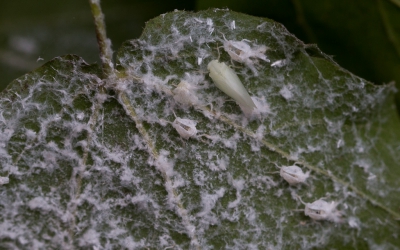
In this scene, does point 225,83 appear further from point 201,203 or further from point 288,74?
point 201,203

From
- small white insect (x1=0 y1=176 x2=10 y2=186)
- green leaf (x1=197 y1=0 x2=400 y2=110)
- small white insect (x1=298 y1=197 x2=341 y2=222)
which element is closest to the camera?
small white insect (x1=0 y1=176 x2=10 y2=186)

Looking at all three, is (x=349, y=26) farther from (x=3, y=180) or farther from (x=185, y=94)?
(x=3, y=180)

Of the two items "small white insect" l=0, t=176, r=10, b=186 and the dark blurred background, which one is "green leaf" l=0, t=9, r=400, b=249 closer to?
"small white insect" l=0, t=176, r=10, b=186

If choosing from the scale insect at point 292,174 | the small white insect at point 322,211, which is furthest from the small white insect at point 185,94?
the small white insect at point 322,211

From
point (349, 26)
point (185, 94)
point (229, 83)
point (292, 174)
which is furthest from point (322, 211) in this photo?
point (349, 26)

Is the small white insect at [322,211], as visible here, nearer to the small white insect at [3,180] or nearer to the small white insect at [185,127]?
the small white insect at [185,127]

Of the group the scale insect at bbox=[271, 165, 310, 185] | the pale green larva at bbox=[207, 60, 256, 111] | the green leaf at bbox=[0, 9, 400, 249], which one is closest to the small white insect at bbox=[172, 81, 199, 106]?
the green leaf at bbox=[0, 9, 400, 249]
